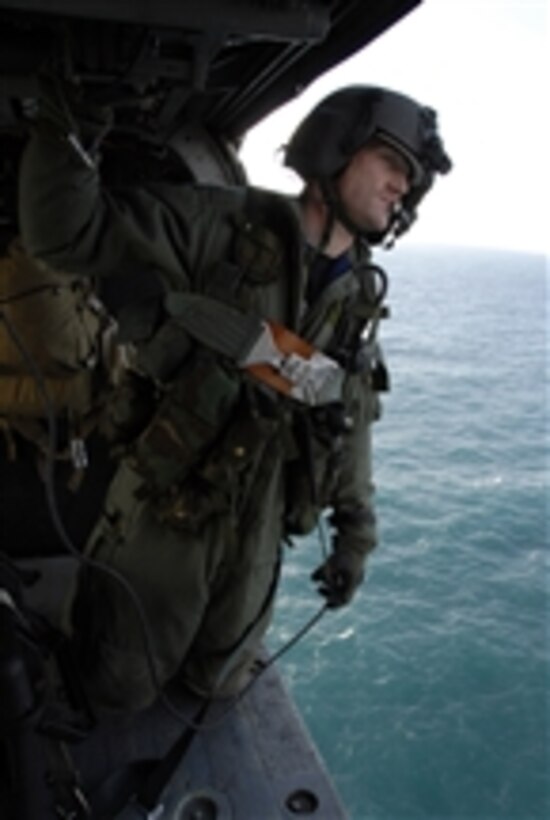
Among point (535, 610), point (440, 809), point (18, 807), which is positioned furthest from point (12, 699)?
point (535, 610)

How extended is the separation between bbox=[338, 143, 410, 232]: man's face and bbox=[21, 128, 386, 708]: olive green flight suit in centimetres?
21

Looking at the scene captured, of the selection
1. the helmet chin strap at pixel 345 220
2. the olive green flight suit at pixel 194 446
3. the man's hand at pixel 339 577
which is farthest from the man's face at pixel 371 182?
the man's hand at pixel 339 577

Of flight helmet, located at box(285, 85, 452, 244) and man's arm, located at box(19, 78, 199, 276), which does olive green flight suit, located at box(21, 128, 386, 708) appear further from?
flight helmet, located at box(285, 85, 452, 244)

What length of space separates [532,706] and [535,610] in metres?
3.58

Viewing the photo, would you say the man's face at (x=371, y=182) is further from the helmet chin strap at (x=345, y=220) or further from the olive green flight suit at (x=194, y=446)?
the olive green flight suit at (x=194, y=446)

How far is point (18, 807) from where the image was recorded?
197 centimetres

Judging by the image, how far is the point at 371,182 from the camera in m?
2.27

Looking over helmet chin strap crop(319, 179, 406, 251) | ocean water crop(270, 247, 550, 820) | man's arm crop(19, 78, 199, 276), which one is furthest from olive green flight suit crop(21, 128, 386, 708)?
ocean water crop(270, 247, 550, 820)

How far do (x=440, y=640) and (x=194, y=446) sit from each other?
21414 millimetres

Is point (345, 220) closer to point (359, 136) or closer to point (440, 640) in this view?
point (359, 136)

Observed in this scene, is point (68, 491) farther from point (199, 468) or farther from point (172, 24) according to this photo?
point (172, 24)

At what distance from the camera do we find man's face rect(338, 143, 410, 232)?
7.44 ft

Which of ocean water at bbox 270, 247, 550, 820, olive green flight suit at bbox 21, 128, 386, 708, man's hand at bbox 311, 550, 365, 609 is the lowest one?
ocean water at bbox 270, 247, 550, 820

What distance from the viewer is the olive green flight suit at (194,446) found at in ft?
6.44
